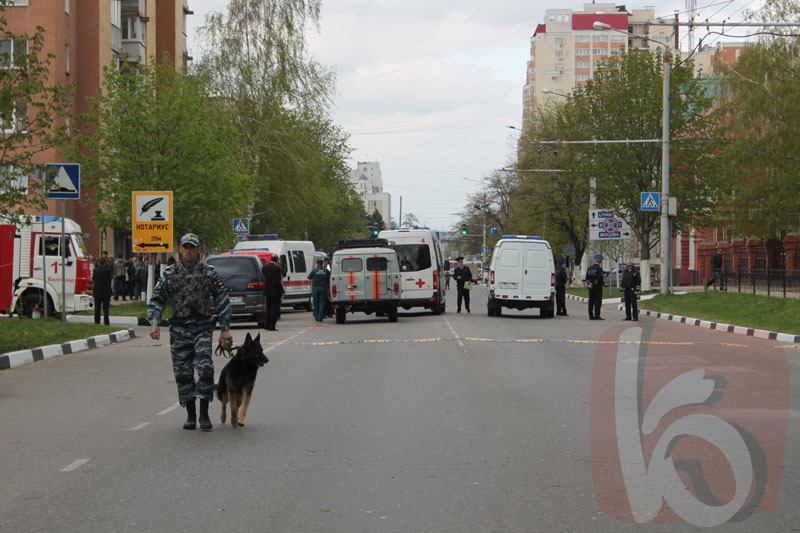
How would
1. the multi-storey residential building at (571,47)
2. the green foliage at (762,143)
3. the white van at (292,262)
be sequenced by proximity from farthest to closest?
1. the multi-storey residential building at (571,47)
2. the green foliage at (762,143)
3. the white van at (292,262)

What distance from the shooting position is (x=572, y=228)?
64375 mm

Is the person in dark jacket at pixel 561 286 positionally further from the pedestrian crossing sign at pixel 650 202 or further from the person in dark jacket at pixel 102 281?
the person in dark jacket at pixel 102 281

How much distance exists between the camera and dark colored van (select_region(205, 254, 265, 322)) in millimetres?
28547

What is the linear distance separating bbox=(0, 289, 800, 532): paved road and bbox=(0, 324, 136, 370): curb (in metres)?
1.17

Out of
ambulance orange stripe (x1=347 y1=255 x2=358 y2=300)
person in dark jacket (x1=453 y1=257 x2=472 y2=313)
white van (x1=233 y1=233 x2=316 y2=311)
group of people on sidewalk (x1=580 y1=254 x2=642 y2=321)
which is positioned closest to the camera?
ambulance orange stripe (x1=347 y1=255 x2=358 y2=300)

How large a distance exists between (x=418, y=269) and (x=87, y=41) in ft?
78.4

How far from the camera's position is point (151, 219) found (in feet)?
95.1

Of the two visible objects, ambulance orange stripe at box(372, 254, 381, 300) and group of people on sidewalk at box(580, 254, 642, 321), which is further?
group of people on sidewalk at box(580, 254, 642, 321)

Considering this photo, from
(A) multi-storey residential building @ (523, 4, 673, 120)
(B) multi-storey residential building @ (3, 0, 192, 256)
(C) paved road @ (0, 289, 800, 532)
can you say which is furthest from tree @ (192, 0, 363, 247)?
(A) multi-storey residential building @ (523, 4, 673, 120)

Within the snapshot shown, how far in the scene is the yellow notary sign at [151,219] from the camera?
28.8 metres

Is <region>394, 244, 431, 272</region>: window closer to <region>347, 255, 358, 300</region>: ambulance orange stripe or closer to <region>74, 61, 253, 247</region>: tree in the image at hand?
<region>347, 255, 358, 300</region>: ambulance orange stripe

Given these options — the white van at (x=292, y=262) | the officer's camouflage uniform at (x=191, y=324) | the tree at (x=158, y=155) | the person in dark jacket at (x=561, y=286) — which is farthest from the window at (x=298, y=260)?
the officer's camouflage uniform at (x=191, y=324)

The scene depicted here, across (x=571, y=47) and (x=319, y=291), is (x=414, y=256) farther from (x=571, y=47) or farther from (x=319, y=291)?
(x=571, y=47)

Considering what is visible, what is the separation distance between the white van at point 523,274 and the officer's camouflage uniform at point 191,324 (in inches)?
919
